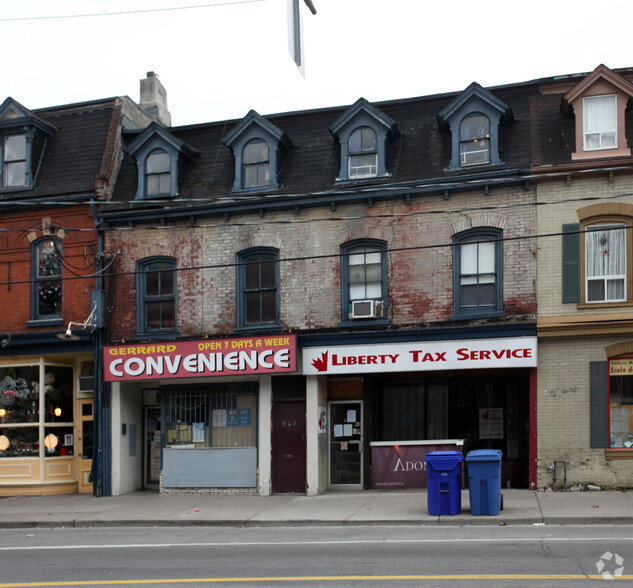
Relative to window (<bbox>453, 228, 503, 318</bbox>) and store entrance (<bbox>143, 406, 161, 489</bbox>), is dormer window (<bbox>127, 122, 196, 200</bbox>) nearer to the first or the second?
store entrance (<bbox>143, 406, 161, 489</bbox>)

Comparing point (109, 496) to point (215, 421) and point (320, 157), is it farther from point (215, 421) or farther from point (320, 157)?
point (320, 157)

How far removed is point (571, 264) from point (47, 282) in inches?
493

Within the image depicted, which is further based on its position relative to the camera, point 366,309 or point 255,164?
point 255,164

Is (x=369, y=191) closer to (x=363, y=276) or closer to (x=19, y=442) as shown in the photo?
(x=363, y=276)

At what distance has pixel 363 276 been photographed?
19812 millimetres

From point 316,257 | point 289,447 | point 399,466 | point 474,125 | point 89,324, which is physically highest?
point 474,125

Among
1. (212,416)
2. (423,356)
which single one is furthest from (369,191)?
(212,416)

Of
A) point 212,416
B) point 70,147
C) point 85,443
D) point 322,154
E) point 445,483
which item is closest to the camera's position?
point 445,483

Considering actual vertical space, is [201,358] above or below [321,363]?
above

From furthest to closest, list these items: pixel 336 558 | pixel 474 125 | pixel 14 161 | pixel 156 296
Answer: pixel 14 161, pixel 156 296, pixel 474 125, pixel 336 558

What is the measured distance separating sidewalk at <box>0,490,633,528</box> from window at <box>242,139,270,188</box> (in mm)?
7345

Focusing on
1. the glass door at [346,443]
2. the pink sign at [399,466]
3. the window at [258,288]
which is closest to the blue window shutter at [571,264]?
the pink sign at [399,466]

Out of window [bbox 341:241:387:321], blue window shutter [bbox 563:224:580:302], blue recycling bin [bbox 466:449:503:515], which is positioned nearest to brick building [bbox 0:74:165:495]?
window [bbox 341:241:387:321]

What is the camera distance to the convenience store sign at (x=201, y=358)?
19.5 metres
